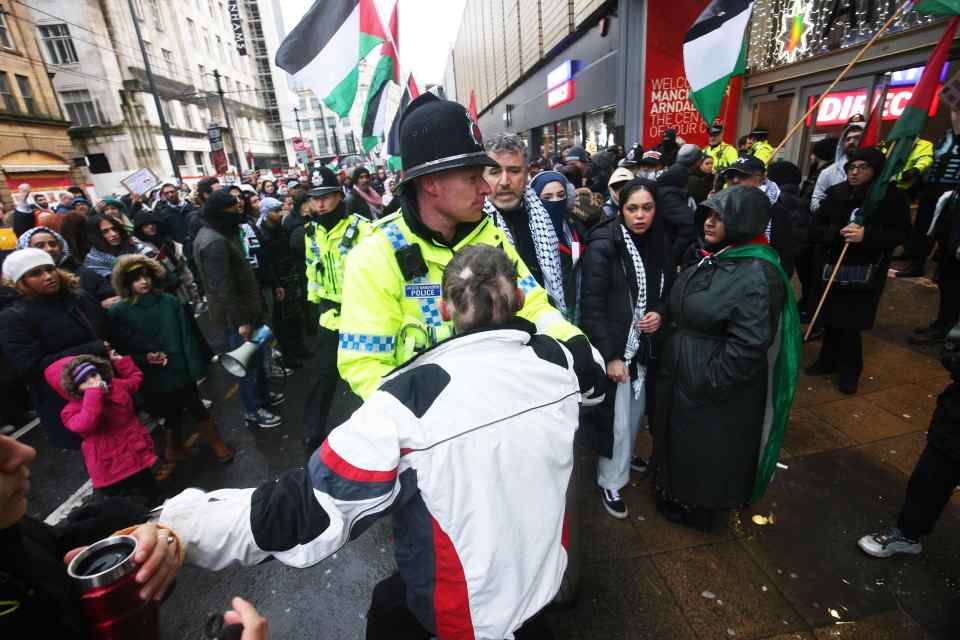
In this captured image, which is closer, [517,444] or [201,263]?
[517,444]

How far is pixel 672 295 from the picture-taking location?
2.71 metres

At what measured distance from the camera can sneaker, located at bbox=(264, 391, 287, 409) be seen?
15.8 feet

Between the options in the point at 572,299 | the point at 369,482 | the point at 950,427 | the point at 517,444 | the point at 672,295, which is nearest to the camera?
the point at 369,482

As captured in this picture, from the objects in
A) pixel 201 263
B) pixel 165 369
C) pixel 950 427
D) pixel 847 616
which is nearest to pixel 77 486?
pixel 165 369

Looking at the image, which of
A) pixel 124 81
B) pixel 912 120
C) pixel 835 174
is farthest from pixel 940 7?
pixel 124 81

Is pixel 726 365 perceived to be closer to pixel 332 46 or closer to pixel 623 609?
pixel 623 609

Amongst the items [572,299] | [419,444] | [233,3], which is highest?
[233,3]

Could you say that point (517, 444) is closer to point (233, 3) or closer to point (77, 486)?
point (77, 486)

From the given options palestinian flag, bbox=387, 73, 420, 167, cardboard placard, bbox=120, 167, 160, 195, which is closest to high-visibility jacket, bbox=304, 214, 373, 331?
palestinian flag, bbox=387, 73, 420, 167

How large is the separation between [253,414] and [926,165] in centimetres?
986

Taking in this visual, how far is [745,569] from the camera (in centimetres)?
257

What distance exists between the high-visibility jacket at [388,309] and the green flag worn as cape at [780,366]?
1.32m

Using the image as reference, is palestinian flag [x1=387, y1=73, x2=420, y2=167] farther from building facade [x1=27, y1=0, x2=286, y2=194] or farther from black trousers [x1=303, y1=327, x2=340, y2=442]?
building facade [x1=27, y1=0, x2=286, y2=194]

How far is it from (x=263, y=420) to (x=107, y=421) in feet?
5.39
